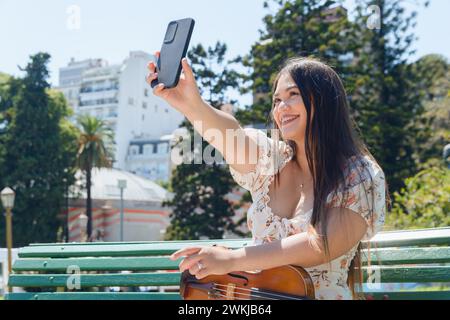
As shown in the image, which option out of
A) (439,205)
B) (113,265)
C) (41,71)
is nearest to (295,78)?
(113,265)

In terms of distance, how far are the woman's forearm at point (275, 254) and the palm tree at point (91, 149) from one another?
32.1m

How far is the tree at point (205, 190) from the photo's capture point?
24984 millimetres

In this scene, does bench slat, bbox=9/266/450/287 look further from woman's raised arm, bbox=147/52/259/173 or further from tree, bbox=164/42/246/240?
tree, bbox=164/42/246/240

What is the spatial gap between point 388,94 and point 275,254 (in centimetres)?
2240

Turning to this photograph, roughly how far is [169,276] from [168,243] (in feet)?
0.68

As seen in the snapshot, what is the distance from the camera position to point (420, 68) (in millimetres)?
24031

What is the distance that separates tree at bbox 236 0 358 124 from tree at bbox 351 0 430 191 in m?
0.81

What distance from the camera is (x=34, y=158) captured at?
3144cm

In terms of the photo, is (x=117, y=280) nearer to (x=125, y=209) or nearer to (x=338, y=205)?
(x=338, y=205)

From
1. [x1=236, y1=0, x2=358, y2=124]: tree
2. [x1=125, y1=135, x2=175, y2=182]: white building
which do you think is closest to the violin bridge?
[x1=236, y1=0, x2=358, y2=124]: tree

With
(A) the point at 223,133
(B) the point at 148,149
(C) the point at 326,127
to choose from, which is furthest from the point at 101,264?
(B) the point at 148,149

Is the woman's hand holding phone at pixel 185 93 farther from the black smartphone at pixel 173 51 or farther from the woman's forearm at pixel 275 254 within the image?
the woman's forearm at pixel 275 254

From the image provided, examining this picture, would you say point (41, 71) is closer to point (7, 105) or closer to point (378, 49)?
point (7, 105)

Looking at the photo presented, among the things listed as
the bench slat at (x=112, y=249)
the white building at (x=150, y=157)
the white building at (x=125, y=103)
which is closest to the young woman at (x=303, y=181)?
the bench slat at (x=112, y=249)
